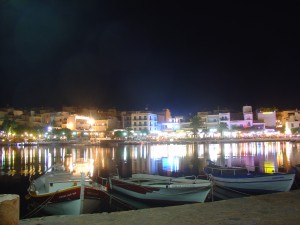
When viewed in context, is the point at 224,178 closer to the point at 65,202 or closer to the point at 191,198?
the point at 191,198

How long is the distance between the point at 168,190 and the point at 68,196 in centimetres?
401

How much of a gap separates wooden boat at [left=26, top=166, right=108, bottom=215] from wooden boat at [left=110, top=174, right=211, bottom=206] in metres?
1.73

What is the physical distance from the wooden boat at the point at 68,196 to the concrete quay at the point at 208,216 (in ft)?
20.2

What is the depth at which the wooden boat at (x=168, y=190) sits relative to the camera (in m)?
13.5

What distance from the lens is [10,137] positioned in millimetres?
88188

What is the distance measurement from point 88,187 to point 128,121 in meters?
82.3

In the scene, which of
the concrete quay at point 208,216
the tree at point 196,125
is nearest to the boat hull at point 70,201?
the concrete quay at point 208,216

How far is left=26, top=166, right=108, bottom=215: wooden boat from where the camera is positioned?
1259 centimetres

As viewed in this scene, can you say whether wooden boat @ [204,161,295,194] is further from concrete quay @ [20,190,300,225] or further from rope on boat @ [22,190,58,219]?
concrete quay @ [20,190,300,225]

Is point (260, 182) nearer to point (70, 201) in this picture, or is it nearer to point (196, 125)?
point (70, 201)

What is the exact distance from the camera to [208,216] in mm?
6094

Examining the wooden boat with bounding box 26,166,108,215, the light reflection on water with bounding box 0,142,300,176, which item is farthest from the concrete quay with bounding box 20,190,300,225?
the light reflection on water with bounding box 0,142,300,176

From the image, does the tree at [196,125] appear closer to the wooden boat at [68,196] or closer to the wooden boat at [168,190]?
the wooden boat at [168,190]

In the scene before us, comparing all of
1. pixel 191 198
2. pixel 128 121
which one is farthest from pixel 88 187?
pixel 128 121
